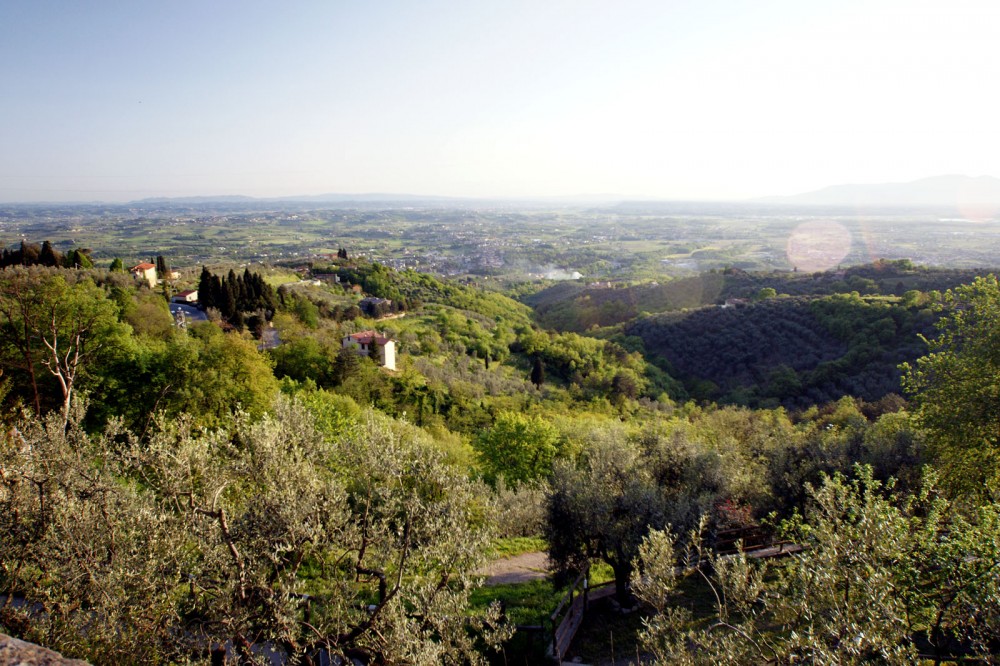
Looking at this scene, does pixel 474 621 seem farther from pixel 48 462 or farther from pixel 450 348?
pixel 450 348

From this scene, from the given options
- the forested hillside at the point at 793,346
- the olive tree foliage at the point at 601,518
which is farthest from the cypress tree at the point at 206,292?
the forested hillside at the point at 793,346

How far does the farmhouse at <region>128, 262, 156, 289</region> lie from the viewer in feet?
136

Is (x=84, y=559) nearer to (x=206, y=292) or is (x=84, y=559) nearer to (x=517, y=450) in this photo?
(x=517, y=450)

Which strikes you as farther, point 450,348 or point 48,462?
point 450,348

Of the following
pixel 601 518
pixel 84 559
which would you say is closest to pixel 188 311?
pixel 84 559

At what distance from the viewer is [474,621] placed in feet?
27.8

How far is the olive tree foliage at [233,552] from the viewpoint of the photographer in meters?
7.23

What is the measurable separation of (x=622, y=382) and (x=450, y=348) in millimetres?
15748

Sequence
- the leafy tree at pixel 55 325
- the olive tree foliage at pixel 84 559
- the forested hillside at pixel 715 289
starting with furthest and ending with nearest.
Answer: the forested hillside at pixel 715 289
the leafy tree at pixel 55 325
the olive tree foliage at pixel 84 559

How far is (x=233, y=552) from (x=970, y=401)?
1678 cm

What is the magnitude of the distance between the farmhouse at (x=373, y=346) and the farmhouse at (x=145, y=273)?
61.9 feet

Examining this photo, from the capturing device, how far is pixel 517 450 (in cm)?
2453

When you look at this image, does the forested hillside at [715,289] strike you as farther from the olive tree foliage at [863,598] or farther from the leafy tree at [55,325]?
the leafy tree at [55,325]

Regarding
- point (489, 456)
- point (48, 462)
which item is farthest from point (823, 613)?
point (489, 456)
